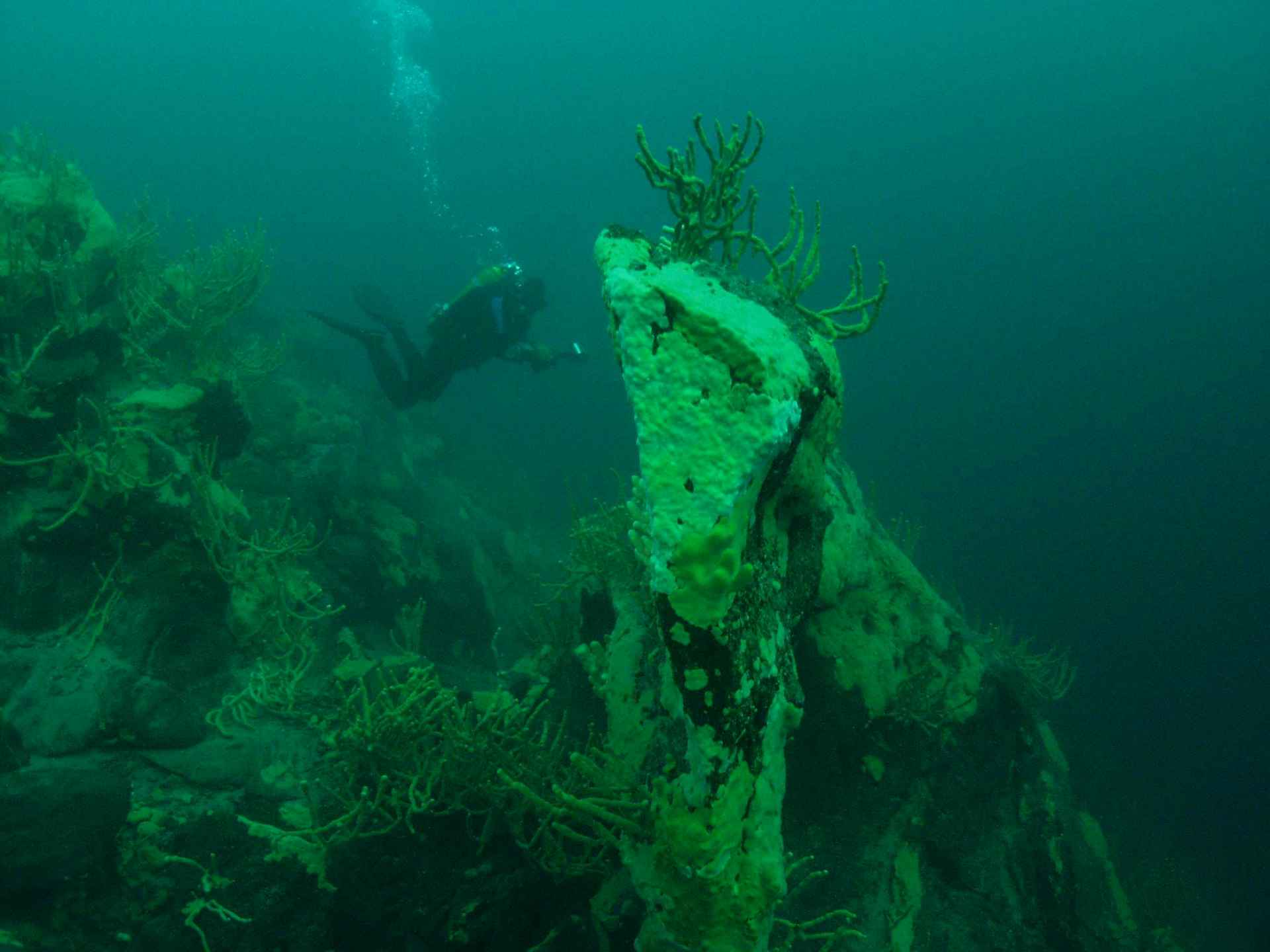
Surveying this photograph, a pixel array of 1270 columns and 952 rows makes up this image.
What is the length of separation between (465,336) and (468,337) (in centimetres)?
4

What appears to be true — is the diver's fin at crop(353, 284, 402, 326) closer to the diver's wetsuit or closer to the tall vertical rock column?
the diver's wetsuit

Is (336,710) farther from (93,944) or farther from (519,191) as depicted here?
(519,191)

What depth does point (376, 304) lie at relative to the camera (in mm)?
9812

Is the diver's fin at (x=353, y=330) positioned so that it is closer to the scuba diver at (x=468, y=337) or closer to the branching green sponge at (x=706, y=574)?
the scuba diver at (x=468, y=337)

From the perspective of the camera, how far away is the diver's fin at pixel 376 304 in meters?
9.15

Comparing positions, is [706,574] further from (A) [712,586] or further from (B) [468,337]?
(B) [468,337]

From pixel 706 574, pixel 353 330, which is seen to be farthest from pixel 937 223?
pixel 706 574

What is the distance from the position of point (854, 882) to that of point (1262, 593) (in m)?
31.7

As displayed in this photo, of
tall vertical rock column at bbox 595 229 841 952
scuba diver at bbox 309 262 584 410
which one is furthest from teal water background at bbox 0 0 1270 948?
tall vertical rock column at bbox 595 229 841 952

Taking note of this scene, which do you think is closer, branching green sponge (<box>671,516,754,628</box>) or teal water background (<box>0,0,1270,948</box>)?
branching green sponge (<box>671,516,754,628</box>)

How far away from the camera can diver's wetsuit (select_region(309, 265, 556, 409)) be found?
809 cm

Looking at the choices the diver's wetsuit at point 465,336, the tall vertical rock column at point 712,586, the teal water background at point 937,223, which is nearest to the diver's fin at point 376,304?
the diver's wetsuit at point 465,336

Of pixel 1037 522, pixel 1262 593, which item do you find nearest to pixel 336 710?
pixel 1037 522

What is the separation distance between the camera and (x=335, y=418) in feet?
31.6
